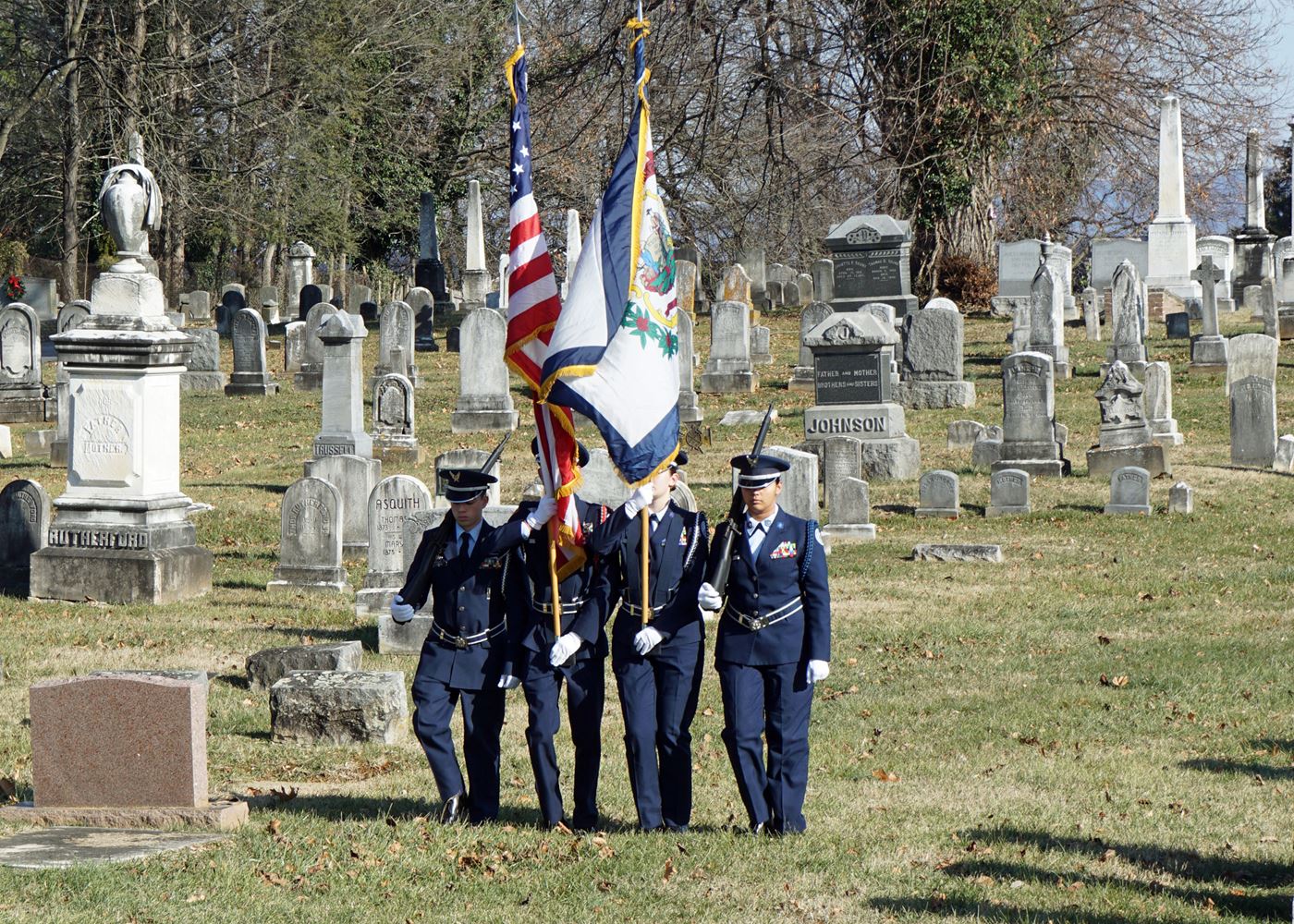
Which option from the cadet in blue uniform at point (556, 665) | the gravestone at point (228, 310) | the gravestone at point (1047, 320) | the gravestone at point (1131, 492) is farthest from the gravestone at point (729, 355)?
the cadet in blue uniform at point (556, 665)

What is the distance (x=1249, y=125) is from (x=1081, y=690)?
1133 inches

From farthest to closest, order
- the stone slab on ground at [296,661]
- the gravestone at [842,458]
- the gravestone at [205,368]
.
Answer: the gravestone at [205,368], the gravestone at [842,458], the stone slab on ground at [296,661]

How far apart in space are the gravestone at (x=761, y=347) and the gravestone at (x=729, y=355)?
313 centimetres

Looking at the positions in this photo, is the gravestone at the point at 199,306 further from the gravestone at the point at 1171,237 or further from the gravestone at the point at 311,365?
the gravestone at the point at 1171,237

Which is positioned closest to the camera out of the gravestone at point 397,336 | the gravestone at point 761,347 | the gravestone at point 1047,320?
the gravestone at point 1047,320

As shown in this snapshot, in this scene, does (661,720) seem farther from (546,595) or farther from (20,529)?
(20,529)

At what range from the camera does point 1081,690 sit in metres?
11.1

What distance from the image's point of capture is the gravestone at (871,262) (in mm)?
28656

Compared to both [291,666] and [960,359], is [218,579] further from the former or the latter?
[960,359]

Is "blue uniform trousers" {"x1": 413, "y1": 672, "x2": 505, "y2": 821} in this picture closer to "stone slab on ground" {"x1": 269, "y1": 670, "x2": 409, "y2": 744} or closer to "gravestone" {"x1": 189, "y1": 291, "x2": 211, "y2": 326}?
"stone slab on ground" {"x1": 269, "y1": 670, "x2": 409, "y2": 744}

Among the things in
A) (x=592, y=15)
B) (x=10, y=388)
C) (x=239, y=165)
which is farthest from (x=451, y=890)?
(x=239, y=165)

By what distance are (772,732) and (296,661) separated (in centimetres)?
420

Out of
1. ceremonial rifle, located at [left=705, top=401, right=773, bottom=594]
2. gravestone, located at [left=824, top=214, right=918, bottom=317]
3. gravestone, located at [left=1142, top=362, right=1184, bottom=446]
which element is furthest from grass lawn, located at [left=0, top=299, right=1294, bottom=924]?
gravestone, located at [left=824, top=214, right=918, bottom=317]

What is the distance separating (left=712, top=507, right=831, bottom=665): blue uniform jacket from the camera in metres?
7.83
